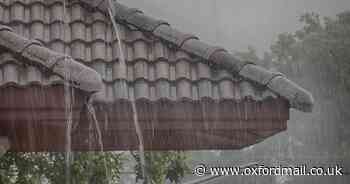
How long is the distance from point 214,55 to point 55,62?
1.27m

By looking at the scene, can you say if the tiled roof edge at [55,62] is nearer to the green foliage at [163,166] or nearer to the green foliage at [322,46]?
the green foliage at [163,166]

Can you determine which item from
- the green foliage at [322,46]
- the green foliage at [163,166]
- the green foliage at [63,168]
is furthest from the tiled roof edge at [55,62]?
the green foliage at [322,46]

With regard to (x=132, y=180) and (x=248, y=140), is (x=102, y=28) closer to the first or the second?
(x=248, y=140)

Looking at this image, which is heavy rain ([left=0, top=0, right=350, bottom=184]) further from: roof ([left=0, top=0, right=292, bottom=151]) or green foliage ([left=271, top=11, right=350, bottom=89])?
green foliage ([left=271, top=11, right=350, bottom=89])

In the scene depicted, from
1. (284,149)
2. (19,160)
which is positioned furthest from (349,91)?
(19,160)

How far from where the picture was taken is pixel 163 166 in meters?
6.93

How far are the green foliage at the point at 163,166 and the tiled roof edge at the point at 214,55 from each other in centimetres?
332

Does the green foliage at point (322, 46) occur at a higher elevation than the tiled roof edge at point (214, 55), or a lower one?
higher

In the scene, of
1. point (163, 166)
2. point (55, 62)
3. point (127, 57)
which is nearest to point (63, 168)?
point (163, 166)

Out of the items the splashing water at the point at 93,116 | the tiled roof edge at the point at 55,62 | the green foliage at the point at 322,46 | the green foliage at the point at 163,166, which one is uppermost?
the green foliage at the point at 322,46

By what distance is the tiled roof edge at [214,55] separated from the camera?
130 inches

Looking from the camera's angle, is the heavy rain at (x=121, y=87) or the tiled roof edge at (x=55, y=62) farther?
the heavy rain at (x=121, y=87)

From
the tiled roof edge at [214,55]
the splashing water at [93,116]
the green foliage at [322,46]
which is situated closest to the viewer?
the splashing water at [93,116]

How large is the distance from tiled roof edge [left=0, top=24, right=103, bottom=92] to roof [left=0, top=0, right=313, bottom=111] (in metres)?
0.54
